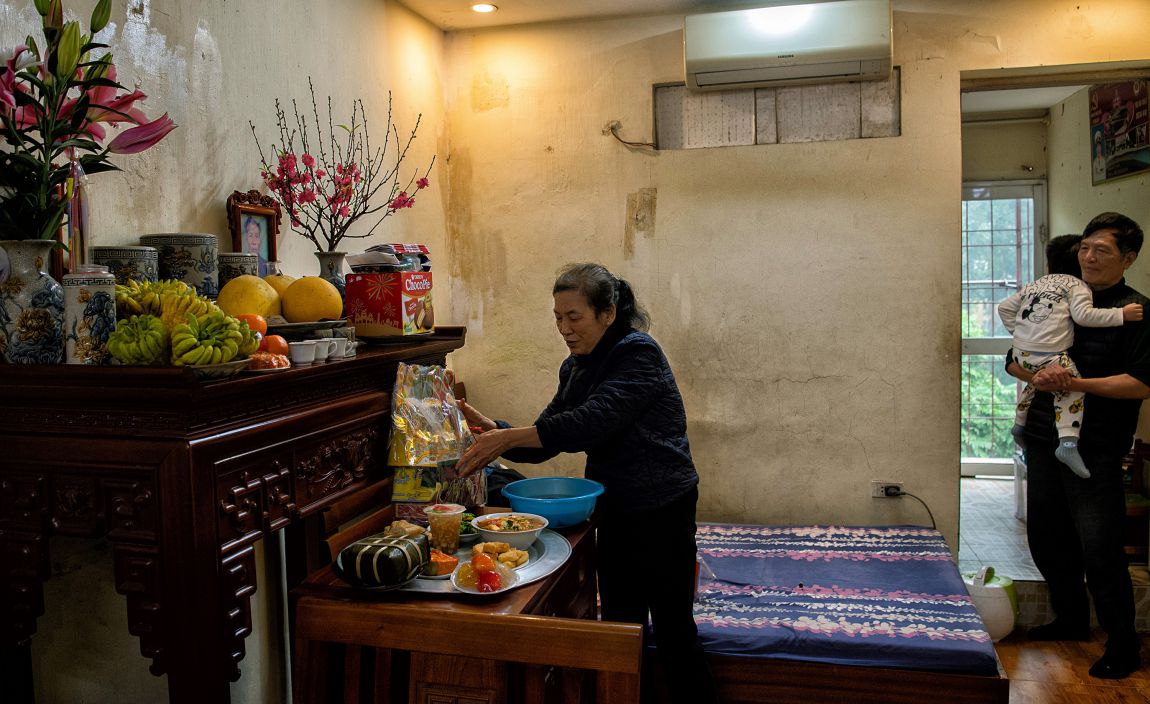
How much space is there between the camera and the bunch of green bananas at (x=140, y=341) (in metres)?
1.41

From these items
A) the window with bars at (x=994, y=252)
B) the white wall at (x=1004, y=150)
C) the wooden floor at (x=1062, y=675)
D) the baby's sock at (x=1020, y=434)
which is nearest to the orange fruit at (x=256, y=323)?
the wooden floor at (x=1062, y=675)

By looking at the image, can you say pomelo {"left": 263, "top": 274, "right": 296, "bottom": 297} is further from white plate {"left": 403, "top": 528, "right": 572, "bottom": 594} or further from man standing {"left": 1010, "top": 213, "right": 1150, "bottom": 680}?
man standing {"left": 1010, "top": 213, "right": 1150, "bottom": 680}

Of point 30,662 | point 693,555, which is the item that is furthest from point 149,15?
point 693,555

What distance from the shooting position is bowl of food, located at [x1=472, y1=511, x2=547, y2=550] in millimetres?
1844

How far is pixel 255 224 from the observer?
97.9 inches

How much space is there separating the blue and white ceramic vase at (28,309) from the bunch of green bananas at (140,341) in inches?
4.0

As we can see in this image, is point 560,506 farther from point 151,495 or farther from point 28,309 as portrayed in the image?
point 28,309

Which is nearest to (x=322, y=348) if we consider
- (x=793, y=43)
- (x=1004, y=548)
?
(x=793, y=43)

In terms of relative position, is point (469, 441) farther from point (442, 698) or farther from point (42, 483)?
point (42, 483)

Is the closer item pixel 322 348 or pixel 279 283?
pixel 322 348

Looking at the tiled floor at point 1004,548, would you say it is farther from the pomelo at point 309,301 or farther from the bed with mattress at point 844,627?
the pomelo at point 309,301

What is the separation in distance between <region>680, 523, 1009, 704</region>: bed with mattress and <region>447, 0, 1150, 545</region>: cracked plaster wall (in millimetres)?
495

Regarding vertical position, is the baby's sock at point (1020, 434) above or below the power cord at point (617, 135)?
below

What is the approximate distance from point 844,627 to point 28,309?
2491mm
